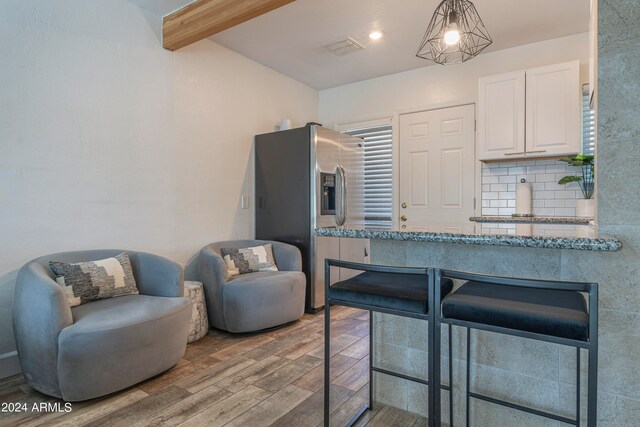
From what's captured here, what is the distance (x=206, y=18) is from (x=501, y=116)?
8.98 feet

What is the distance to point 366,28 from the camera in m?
3.26

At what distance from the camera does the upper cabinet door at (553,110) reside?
10.0ft

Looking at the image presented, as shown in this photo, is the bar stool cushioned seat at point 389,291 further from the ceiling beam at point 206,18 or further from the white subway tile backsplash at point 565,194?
the white subway tile backsplash at point 565,194

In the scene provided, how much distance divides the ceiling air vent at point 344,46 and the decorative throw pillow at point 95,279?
2.72 meters

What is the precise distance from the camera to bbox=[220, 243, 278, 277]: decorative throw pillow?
325 centimetres

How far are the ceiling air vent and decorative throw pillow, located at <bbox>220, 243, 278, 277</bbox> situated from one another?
7.07 feet

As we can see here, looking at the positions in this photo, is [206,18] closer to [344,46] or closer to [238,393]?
[344,46]

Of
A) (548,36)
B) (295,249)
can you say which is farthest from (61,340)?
(548,36)

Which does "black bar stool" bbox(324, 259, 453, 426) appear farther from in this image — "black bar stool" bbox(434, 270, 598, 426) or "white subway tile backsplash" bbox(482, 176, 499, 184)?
"white subway tile backsplash" bbox(482, 176, 499, 184)

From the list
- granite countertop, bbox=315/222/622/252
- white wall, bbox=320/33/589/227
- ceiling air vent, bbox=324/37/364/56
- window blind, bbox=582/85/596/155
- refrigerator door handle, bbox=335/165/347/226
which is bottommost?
granite countertop, bbox=315/222/622/252

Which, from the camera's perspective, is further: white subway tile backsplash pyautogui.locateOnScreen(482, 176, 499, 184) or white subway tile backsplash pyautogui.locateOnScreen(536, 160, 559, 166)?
white subway tile backsplash pyautogui.locateOnScreen(482, 176, 499, 184)

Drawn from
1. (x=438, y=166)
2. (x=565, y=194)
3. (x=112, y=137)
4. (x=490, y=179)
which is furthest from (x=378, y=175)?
(x=112, y=137)

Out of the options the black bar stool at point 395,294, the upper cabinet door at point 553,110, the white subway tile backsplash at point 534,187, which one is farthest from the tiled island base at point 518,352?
the white subway tile backsplash at point 534,187

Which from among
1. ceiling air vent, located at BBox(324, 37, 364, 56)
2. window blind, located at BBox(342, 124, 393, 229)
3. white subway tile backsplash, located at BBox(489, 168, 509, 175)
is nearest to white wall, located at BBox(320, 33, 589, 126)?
window blind, located at BBox(342, 124, 393, 229)
